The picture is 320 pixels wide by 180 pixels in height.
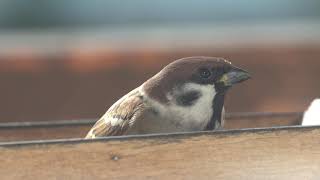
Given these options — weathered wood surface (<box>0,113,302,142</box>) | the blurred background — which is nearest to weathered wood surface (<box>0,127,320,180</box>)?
weathered wood surface (<box>0,113,302,142</box>)

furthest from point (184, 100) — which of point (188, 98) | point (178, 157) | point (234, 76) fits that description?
point (178, 157)

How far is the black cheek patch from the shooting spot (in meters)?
1.78

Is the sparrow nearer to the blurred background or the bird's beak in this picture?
the bird's beak

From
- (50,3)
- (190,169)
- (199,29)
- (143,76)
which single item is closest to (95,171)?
(190,169)

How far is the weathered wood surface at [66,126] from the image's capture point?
2012 mm

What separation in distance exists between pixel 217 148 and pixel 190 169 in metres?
0.06

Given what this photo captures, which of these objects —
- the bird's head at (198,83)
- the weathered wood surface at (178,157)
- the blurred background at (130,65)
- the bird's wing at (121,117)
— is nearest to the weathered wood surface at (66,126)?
the bird's wing at (121,117)

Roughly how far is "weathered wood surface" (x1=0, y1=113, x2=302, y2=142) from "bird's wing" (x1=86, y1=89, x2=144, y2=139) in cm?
14

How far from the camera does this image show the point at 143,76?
9.89ft

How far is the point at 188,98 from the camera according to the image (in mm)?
1783

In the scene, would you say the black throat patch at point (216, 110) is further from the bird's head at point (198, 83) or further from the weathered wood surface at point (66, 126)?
the weathered wood surface at point (66, 126)

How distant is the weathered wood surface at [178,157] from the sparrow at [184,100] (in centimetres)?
25

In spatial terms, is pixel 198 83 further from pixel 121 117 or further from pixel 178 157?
pixel 178 157

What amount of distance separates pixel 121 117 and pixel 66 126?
10.5 inches
